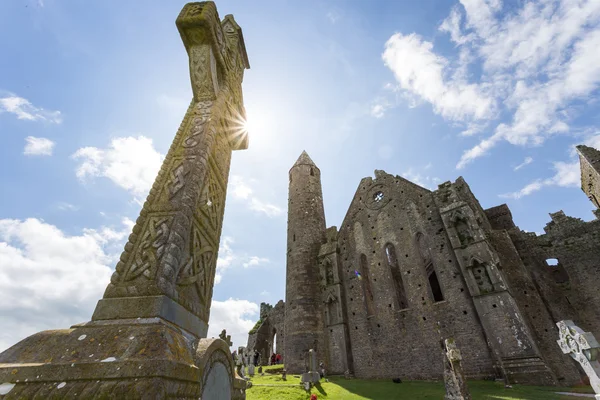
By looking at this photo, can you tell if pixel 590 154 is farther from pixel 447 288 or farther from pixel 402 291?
pixel 402 291

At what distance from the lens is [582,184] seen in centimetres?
2342

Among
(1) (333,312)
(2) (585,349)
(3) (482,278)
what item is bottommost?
(2) (585,349)

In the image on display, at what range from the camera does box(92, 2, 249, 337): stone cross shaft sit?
2.08 metres

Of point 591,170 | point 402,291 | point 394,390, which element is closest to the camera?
point 394,390

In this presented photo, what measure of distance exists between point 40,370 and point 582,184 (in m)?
33.3

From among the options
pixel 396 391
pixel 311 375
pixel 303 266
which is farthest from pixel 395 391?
pixel 303 266

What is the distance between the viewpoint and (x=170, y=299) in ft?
6.93

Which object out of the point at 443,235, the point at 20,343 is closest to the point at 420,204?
the point at 443,235

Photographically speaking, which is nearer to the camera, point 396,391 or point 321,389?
point 396,391

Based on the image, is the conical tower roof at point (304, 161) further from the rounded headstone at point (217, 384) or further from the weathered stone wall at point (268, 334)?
the rounded headstone at point (217, 384)

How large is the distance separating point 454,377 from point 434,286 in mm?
11296

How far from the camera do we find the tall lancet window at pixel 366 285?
17098 millimetres

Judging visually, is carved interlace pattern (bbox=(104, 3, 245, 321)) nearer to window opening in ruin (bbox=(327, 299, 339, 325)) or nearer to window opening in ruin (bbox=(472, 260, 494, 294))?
window opening in ruin (bbox=(472, 260, 494, 294))

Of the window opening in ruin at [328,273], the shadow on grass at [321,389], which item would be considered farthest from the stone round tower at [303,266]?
the shadow on grass at [321,389]
